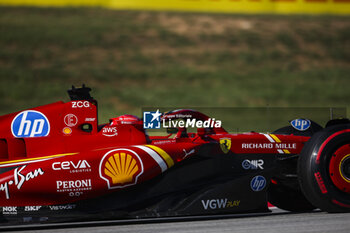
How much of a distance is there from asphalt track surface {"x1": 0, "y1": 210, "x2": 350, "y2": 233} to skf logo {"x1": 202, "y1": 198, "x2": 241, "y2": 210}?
0.49 feet

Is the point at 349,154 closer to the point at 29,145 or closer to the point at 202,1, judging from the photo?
the point at 29,145

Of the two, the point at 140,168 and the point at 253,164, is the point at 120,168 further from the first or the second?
the point at 253,164

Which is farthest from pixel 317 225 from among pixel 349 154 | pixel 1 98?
pixel 1 98

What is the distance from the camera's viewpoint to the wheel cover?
5.58 m

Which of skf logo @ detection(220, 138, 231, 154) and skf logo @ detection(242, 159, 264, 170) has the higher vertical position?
skf logo @ detection(220, 138, 231, 154)

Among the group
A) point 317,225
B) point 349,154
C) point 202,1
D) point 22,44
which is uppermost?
point 202,1

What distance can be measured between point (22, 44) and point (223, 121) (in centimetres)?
1923

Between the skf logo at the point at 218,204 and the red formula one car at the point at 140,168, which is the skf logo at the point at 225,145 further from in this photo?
the skf logo at the point at 218,204

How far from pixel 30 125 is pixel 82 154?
738mm

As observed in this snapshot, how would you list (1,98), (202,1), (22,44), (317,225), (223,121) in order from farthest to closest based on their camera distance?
(22,44) → (202,1) → (1,98) → (223,121) → (317,225)

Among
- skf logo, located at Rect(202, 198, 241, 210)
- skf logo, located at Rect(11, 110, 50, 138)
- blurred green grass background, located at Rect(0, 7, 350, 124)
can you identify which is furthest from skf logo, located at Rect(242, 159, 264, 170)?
blurred green grass background, located at Rect(0, 7, 350, 124)

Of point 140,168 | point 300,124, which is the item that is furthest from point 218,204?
point 300,124

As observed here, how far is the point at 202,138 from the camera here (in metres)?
5.78

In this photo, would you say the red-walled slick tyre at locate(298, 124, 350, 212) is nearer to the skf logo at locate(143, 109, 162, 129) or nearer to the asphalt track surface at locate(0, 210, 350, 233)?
the asphalt track surface at locate(0, 210, 350, 233)
